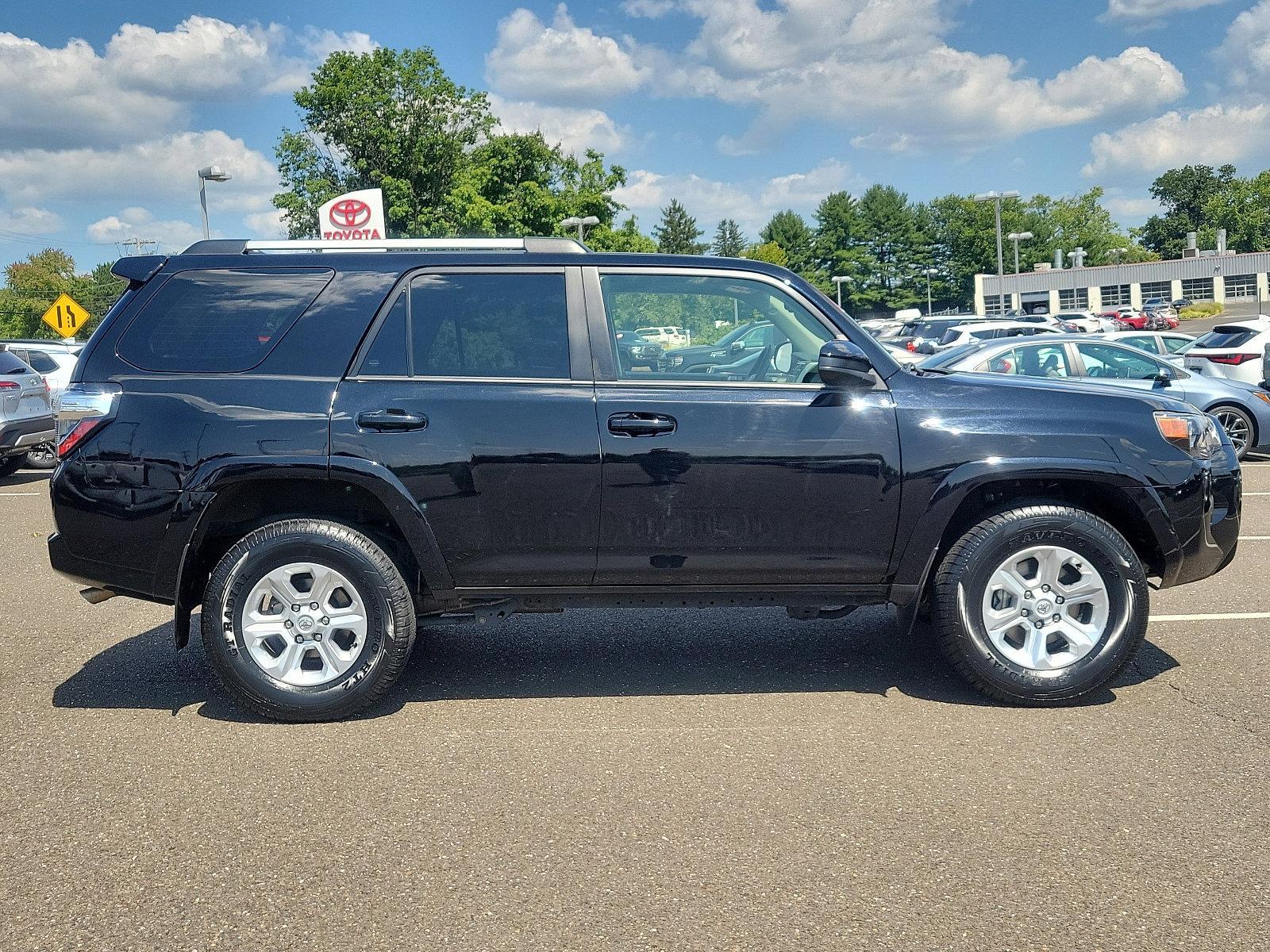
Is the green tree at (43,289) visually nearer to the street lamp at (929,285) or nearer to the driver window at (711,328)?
the street lamp at (929,285)

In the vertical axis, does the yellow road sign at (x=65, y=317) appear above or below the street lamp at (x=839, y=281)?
below

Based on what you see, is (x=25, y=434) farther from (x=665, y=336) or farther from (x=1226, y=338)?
(x=1226, y=338)

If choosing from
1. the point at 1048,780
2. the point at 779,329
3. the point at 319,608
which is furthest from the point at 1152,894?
the point at 319,608

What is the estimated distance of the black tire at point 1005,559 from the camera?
4.66 m

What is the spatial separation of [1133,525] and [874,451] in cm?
124

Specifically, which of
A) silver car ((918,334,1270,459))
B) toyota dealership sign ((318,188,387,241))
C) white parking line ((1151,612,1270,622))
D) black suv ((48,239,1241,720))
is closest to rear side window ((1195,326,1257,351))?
silver car ((918,334,1270,459))

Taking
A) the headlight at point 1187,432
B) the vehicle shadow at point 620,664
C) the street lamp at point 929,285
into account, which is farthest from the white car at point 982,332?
the street lamp at point 929,285

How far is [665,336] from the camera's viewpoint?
481cm

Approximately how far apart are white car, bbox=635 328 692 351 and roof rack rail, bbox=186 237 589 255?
1.43 ft

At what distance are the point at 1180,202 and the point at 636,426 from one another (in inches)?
6226

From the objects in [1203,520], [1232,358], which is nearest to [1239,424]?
[1232,358]

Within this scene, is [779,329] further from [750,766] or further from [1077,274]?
[1077,274]

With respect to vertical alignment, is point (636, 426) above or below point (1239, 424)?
above

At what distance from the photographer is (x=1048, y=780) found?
3.92m
